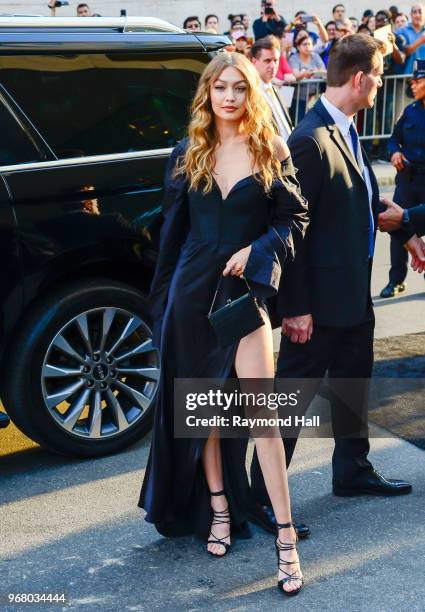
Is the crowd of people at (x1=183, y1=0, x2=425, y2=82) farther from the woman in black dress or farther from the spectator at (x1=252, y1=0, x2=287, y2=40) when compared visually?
the woman in black dress

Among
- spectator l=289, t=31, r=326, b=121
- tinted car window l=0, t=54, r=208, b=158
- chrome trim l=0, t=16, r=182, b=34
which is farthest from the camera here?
spectator l=289, t=31, r=326, b=121

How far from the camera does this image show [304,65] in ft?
46.2

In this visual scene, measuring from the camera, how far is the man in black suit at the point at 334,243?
3.99 m

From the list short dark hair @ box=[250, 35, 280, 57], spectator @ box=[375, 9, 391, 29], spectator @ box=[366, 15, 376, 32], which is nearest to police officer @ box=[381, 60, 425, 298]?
short dark hair @ box=[250, 35, 280, 57]

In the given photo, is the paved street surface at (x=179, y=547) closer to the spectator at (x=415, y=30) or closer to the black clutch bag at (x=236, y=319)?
the black clutch bag at (x=236, y=319)

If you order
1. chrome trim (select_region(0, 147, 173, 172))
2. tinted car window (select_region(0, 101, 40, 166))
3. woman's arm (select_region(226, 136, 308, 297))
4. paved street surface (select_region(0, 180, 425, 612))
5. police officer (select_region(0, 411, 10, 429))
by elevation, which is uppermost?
tinted car window (select_region(0, 101, 40, 166))

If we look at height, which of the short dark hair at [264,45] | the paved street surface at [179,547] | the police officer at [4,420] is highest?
the short dark hair at [264,45]

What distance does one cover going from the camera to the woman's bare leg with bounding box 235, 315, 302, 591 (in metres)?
3.73

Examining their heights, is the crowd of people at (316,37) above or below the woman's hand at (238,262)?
above

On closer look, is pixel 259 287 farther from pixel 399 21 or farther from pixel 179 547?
pixel 399 21

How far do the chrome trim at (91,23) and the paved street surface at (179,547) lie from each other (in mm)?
2047

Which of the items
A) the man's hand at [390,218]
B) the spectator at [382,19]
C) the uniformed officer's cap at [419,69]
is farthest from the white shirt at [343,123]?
the spectator at [382,19]

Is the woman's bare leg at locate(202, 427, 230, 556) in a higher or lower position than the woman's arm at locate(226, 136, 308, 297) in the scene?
lower

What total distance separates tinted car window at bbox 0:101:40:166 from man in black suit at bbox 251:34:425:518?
126 centimetres
